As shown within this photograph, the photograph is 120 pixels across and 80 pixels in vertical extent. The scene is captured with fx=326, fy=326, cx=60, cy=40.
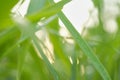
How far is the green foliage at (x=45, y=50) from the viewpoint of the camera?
1.31 ft

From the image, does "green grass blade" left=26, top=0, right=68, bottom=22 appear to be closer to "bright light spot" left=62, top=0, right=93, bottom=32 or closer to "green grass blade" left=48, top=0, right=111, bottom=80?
"green grass blade" left=48, top=0, right=111, bottom=80

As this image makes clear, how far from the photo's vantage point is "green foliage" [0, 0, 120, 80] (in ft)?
1.31

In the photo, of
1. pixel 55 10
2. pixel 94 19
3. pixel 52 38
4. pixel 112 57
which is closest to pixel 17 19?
pixel 55 10

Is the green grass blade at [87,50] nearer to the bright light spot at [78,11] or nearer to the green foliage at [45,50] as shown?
the green foliage at [45,50]

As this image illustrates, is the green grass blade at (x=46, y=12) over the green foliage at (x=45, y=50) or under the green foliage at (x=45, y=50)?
over

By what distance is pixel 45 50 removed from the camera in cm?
57

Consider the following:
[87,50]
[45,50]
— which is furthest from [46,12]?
[45,50]

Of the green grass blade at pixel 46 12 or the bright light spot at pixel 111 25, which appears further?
the bright light spot at pixel 111 25

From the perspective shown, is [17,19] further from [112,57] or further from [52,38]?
[112,57]

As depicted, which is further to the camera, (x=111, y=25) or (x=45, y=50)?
(x=111, y=25)

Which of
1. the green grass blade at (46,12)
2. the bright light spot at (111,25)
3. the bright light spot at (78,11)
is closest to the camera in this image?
the green grass blade at (46,12)

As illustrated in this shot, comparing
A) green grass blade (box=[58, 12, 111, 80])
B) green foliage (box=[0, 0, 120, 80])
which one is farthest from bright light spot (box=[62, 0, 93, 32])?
green grass blade (box=[58, 12, 111, 80])

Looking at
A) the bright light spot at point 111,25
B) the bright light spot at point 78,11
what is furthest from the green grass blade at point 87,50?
the bright light spot at point 111,25

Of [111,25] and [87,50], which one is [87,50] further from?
[111,25]
